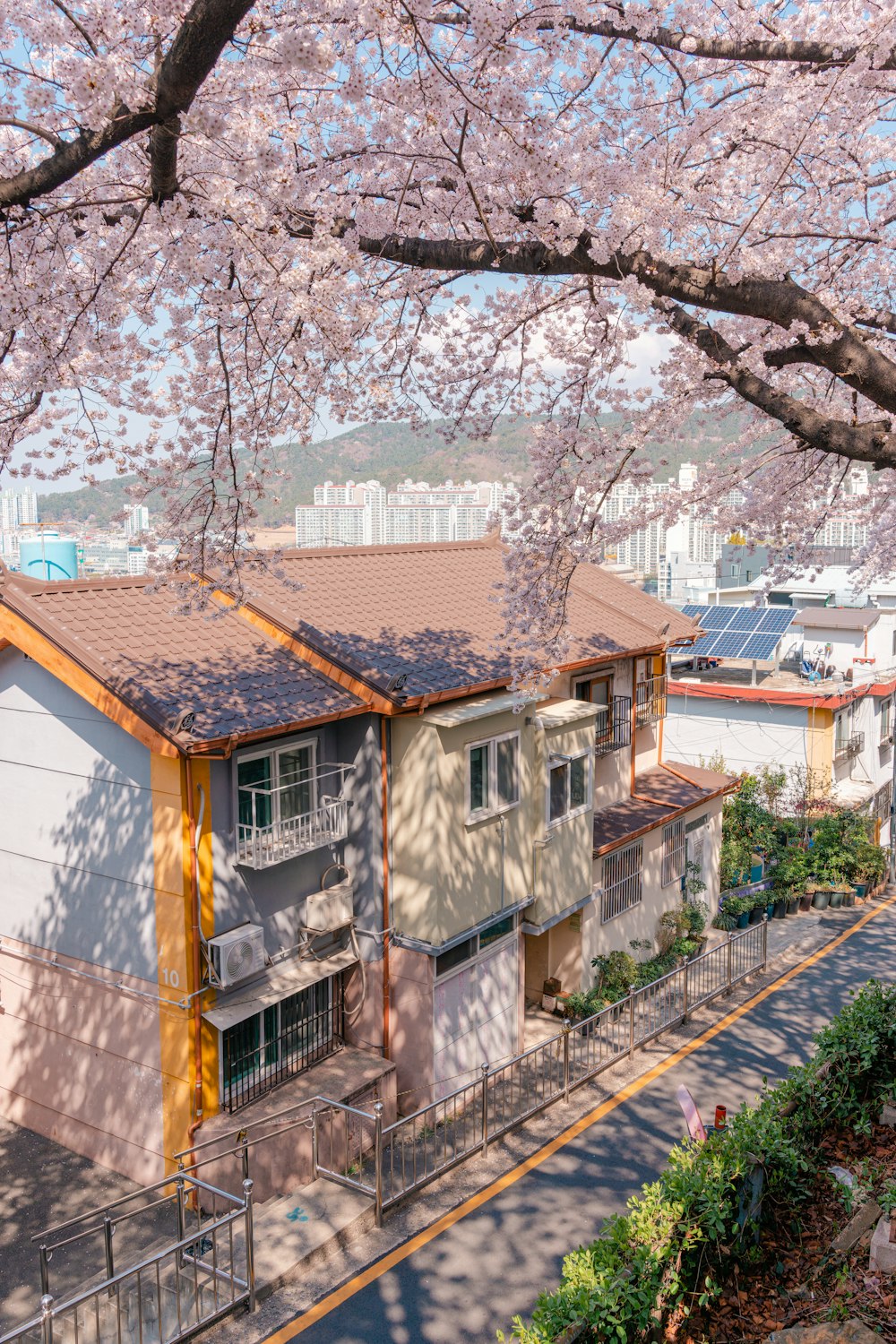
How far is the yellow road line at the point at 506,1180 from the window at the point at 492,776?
163 inches

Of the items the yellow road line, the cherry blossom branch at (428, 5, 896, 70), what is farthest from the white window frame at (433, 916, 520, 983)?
the cherry blossom branch at (428, 5, 896, 70)

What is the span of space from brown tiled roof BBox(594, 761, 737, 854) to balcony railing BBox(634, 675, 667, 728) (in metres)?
1.24

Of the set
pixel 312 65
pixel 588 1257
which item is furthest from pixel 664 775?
pixel 312 65

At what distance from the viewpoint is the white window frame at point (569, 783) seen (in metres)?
14.4

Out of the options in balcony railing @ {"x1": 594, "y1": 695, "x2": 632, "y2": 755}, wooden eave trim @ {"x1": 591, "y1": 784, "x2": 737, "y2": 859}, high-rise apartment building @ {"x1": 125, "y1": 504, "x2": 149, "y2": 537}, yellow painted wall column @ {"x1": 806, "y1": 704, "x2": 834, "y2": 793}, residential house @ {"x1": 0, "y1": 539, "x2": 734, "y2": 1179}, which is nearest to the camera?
high-rise apartment building @ {"x1": 125, "y1": 504, "x2": 149, "y2": 537}

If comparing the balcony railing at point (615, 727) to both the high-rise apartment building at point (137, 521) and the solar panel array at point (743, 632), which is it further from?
the high-rise apartment building at point (137, 521)

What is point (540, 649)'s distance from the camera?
545 inches

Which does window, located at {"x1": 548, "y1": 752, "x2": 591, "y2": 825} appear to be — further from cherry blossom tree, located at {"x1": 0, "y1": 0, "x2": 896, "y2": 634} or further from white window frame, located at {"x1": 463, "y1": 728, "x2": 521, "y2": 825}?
cherry blossom tree, located at {"x1": 0, "y1": 0, "x2": 896, "y2": 634}

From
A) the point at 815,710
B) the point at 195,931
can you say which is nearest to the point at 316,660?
the point at 195,931

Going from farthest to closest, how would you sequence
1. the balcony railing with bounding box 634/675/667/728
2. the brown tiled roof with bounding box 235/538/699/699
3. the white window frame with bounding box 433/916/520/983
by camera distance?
the balcony railing with bounding box 634/675/667/728 < the brown tiled roof with bounding box 235/538/699/699 < the white window frame with bounding box 433/916/520/983

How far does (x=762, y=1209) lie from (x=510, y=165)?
8.70m

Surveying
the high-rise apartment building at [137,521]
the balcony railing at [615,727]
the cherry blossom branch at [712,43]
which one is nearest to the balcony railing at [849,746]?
the balcony railing at [615,727]

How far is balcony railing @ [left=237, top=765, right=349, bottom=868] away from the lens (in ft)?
36.5

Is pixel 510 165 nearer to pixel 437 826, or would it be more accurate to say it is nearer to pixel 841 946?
pixel 437 826
